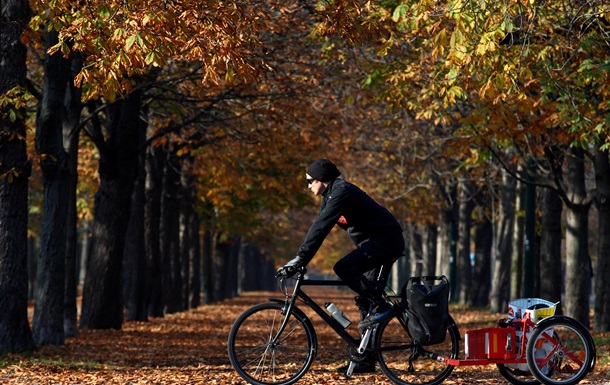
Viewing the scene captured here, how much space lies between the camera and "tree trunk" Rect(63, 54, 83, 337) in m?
16.9

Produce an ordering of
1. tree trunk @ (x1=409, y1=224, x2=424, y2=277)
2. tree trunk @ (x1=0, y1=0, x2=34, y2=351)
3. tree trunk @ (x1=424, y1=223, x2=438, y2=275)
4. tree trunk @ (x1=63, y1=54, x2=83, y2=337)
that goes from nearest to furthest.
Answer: tree trunk @ (x1=0, y1=0, x2=34, y2=351) < tree trunk @ (x1=63, y1=54, x2=83, y2=337) < tree trunk @ (x1=424, y1=223, x2=438, y2=275) < tree trunk @ (x1=409, y1=224, x2=424, y2=277)

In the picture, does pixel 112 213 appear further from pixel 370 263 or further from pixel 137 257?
pixel 370 263

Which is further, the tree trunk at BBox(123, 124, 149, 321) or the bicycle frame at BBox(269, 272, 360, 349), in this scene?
the tree trunk at BBox(123, 124, 149, 321)

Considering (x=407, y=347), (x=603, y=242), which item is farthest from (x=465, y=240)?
(x=407, y=347)

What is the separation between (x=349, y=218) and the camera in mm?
9141

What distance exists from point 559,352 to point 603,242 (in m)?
10.5

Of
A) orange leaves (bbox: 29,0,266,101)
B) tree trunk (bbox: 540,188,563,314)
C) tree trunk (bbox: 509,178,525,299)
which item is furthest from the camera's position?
tree trunk (bbox: 509,178,525,299)

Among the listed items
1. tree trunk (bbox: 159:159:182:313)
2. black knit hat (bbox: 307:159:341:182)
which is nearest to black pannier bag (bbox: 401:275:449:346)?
black knit hat (bbox: 307:159:341:182)

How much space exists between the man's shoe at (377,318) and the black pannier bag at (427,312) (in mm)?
201

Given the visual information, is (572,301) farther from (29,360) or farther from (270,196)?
(270,196)

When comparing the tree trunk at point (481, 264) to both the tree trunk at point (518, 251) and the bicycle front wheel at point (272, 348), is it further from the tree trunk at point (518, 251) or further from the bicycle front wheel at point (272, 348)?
the bicycle front wheel at point (272, 348)

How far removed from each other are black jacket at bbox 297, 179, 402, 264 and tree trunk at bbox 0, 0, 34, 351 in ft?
18.1

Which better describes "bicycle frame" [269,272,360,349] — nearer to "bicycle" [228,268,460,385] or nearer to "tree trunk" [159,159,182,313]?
"bicycle" [228,268,460,385]

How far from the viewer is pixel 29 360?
12.7 meters
